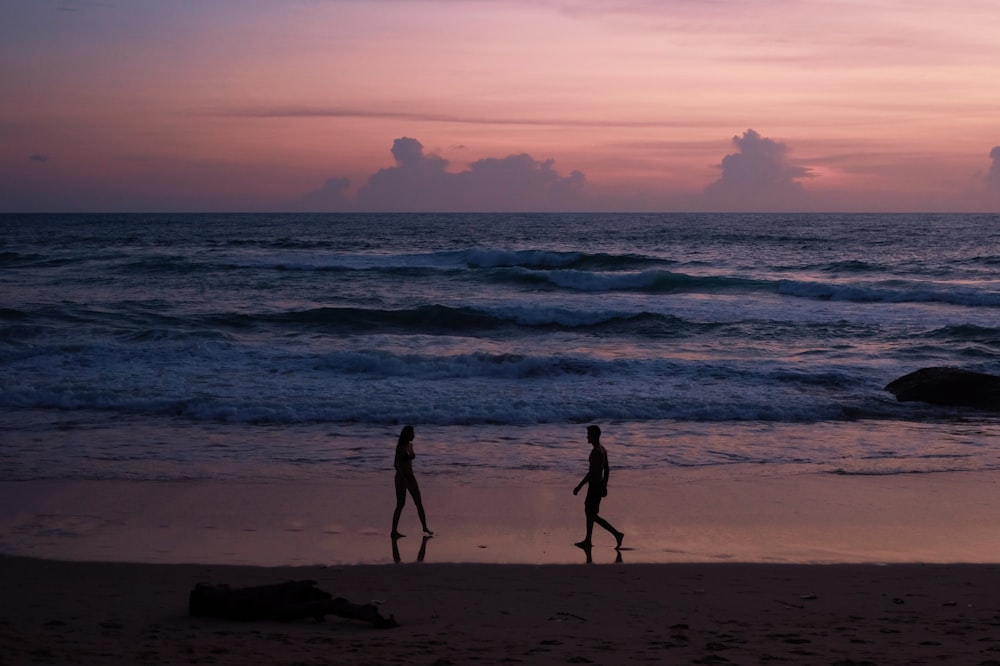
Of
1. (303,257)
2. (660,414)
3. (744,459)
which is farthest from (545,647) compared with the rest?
(303,257)

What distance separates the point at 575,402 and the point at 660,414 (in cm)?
162

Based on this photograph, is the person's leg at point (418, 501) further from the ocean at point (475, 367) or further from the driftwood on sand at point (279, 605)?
the driftwood on sand at point (279, 605)

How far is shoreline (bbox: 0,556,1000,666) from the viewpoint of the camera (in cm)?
577

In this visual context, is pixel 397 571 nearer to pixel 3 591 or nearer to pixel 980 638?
pixel 3 591

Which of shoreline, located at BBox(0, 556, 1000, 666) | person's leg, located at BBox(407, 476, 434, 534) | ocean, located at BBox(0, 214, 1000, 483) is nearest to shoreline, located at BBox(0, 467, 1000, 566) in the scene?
person's leg, located at BBox(407, 476, 434, 534)

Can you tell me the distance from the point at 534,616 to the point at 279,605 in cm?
182

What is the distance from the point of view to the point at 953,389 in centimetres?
1748

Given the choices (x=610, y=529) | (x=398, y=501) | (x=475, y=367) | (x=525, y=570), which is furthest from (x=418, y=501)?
(x=475, y=367)

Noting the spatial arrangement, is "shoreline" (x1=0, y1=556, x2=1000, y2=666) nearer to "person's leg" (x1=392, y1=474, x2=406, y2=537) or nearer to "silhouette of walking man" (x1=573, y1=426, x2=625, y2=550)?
"silhouette of walking man" (x1=573, y1=426, x2=625, y2=550)

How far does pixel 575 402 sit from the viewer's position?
1698cm

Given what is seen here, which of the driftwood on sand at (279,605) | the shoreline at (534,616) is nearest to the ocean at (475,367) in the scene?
the shoreline at (534,616)

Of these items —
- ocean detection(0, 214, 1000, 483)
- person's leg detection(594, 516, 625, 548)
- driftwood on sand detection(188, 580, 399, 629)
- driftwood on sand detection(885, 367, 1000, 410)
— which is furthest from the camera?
driftwood on sand detection(885, 367, 1000, 410)

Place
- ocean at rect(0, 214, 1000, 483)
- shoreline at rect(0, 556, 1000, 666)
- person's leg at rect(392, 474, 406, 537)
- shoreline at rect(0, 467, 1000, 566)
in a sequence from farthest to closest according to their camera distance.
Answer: ocean at rect(0, 214, 1000, 483) → person's leg at rect(392, 474, 406, 537) → shoreline at rect(0, 467, 1000, 566) → shoreline at rect(0, 556, 1000, 666)

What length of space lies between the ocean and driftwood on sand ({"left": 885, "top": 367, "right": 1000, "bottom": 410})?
0.46 meters
